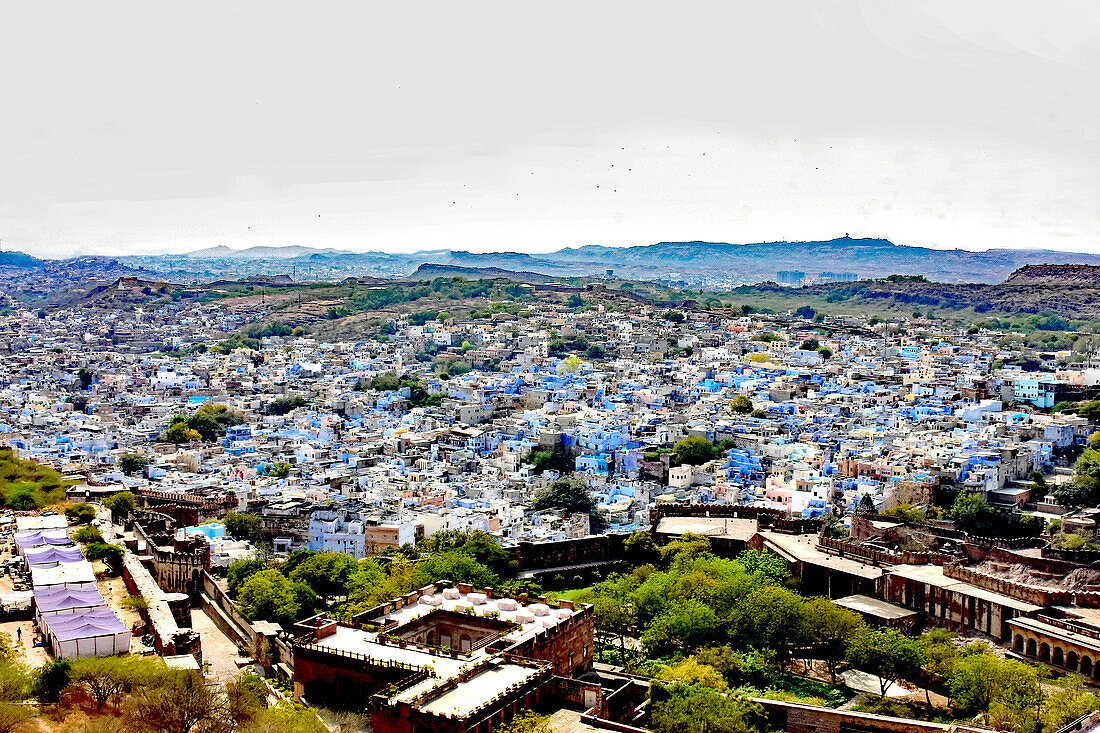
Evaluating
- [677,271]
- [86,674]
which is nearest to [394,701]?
[86,674]

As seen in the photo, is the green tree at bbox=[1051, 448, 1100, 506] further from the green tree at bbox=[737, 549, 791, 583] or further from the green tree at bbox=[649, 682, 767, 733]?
the green tree at bbox=[649, 682, 767, 733]

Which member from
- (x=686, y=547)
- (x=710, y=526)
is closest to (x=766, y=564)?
(x=686, y=547)

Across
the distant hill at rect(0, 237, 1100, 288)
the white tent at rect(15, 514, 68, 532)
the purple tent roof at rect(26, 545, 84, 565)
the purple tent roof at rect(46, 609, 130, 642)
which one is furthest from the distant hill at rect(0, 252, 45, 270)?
the purple tent roof at rect(46, 609, 130, 642)

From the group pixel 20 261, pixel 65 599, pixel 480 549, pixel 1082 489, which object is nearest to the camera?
pixel 65 599

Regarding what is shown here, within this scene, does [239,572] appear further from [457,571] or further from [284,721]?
[284,721]

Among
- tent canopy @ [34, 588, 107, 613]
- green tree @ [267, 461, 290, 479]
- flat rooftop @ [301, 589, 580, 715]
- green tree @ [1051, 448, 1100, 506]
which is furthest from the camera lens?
green tree @ [267, 461, 290, 479]
